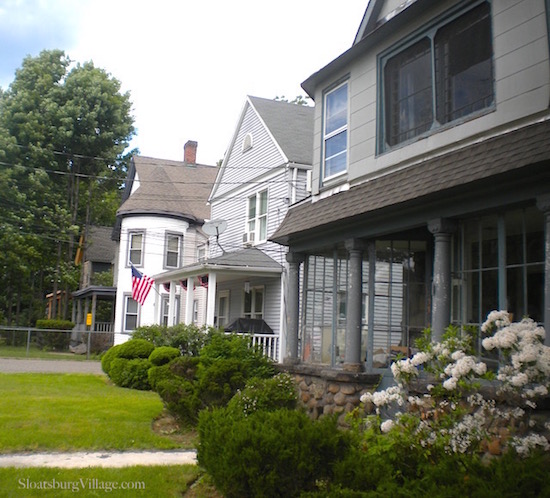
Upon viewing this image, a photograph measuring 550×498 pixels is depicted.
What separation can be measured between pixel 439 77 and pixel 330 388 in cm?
490

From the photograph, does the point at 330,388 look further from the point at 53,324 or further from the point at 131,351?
the point at 53,324

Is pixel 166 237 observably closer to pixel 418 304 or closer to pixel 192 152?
pixel 192 152

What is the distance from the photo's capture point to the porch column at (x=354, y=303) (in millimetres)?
9531

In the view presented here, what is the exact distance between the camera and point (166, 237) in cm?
2780

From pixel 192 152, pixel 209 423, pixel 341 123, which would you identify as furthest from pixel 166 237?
pixel 209 423

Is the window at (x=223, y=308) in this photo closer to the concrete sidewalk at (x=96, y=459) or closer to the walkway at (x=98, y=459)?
the walkway at (x=98, y=459)

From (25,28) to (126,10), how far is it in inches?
58.1

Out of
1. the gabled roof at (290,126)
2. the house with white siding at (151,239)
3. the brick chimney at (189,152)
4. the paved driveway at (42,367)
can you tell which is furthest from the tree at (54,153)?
the gabled roof at (290,126)

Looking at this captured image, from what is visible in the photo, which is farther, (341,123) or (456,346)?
(341,123)

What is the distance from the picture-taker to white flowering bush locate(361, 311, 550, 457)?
5.20 metres

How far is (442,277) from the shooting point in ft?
25.9

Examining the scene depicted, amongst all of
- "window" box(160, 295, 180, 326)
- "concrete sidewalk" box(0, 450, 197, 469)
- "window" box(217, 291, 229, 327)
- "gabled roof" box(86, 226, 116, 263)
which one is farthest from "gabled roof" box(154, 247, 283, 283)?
"gabled roof" box(86, 226, 116, 263)

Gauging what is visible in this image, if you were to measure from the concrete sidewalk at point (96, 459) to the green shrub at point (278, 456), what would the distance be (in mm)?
2191

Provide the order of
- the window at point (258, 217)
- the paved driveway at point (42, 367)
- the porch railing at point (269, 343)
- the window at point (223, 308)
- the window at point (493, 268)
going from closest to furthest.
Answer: the window at point (493, 268)
the porch railing at point (269, 343)
the paved driveway at point (42, 367)
the window at point (258, 217)
the window at point (223, 308)
